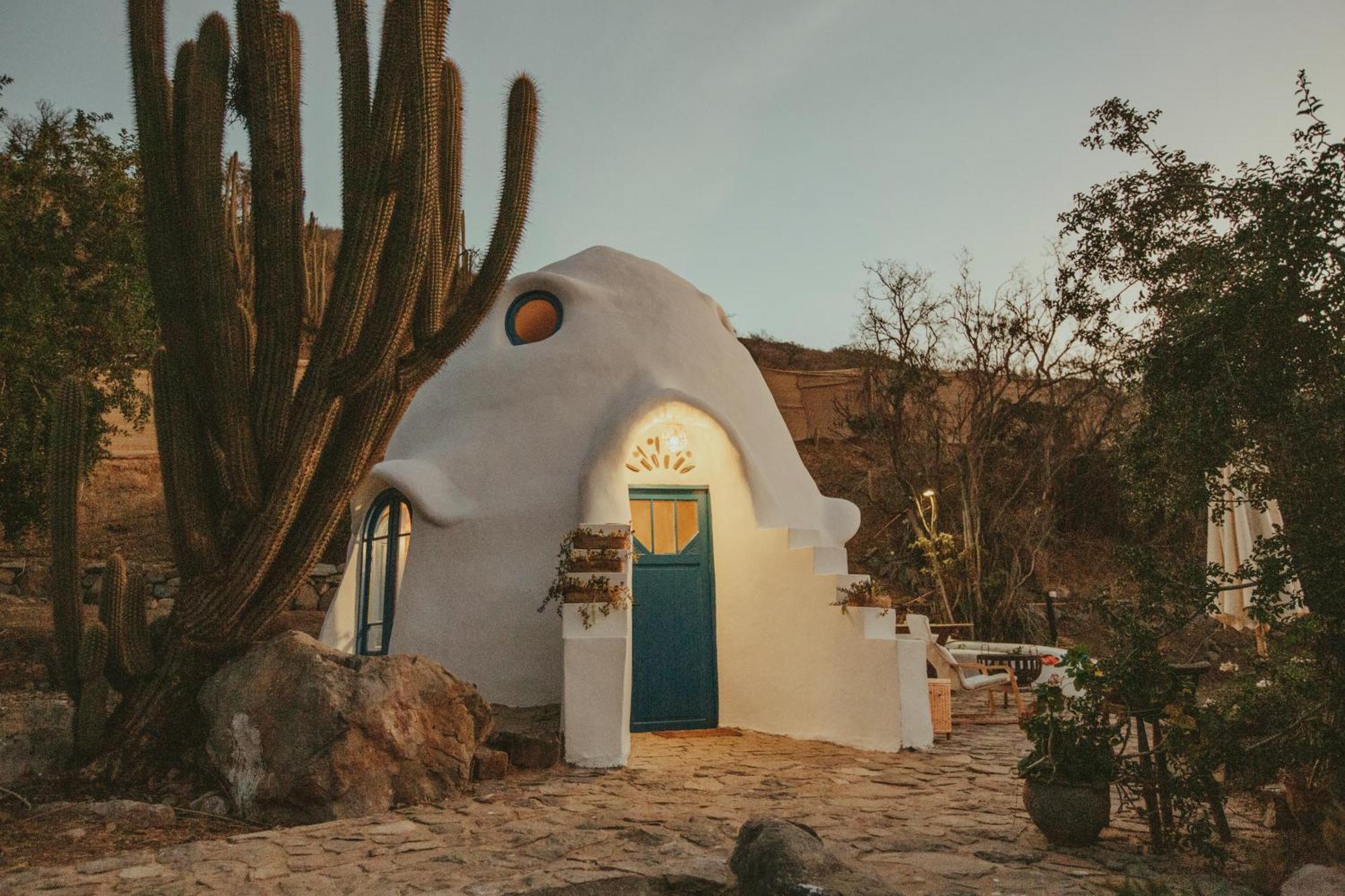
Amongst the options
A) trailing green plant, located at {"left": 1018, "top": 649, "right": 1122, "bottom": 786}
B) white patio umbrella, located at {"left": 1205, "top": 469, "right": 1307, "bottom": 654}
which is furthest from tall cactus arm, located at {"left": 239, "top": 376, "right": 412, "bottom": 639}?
A: white patio umbrella, located at {"left": 1205, "top": 469, "right": 1307, "bottom": 654}

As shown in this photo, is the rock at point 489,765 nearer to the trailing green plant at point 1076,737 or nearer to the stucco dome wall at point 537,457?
the stucco dome wall at point 537,457

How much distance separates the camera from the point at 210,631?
5.46 metres

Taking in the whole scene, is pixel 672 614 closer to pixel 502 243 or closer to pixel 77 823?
pixel 502 243

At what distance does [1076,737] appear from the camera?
169 inches

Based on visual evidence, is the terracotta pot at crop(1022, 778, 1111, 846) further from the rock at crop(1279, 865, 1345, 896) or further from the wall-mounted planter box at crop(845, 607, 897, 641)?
the wall-mounted planter box at crop(845, 607, 897, 641)

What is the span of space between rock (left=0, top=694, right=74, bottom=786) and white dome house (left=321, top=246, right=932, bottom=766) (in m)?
2.40

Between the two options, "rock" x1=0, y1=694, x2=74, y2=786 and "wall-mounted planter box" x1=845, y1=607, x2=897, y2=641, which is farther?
"wall-mounted planter box" x1=845, y1=607, x2=897, y2=641

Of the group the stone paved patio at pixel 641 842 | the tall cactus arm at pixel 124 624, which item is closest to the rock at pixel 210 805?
the stone paved patio at pixel 641 842

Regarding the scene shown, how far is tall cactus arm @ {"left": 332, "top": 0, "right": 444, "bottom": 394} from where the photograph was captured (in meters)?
5.22

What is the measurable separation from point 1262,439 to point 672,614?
5.06 meters

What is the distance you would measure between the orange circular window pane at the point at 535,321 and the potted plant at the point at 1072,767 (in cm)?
559

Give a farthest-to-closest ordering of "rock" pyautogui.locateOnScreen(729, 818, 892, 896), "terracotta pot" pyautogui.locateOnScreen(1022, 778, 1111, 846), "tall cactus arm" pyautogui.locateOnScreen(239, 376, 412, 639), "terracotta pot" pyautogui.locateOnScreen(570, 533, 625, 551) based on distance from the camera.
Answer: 1. "terracotta pot" pyautogui.locateOnScreen(570, 533, 625, 551)
2. "tall cactus arm" pyautogui.locateOnScreen(239, 376, 412, 639)
3. "terracotta pot" pyautogui.locateOnScreen(1022, 778, 1111, 846)
4. "rock" pyautogui.locateOnScreen(729, 818, 892, 896)

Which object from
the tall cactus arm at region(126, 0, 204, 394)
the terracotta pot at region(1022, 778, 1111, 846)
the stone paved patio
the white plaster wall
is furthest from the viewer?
the white plaster wall

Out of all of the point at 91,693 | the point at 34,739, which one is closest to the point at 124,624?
the point at 91,693
